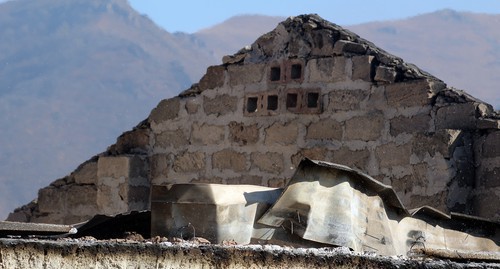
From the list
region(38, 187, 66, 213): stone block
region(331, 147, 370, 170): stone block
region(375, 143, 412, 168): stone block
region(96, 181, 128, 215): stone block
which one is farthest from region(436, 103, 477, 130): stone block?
region(38, 187, 66, 213): stone block

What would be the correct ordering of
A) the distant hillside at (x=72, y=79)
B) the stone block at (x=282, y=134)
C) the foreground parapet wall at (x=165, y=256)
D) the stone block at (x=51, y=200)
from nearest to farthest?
the foreground parapet wall at (x=165, y=256)
the stone block at (x=282, y=134)
the stone block at (x=51, y=200)
the distant hillside at (x=72, y=79)

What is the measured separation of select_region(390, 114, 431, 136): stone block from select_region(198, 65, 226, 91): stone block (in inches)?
66.6

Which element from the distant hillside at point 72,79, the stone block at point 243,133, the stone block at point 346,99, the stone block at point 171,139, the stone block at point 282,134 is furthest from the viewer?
the distant hillside at point 72,79

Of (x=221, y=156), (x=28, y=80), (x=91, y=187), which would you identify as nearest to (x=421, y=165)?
(x=221, y=156)

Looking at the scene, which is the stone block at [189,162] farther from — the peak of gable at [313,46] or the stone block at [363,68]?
the stone block at [363,68]

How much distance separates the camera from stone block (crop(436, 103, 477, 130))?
876cm

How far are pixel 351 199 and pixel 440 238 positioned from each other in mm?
602

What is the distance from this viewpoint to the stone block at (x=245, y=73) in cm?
1006

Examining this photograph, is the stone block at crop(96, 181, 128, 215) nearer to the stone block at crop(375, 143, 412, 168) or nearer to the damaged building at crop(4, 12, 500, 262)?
the damaged building at crop(4, 12, 500, 262)

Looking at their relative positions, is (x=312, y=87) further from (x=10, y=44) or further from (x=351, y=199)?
(x=10, y=44)

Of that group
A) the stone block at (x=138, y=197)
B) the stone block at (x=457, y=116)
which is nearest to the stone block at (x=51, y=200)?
the stone block at (x=138, y=197)

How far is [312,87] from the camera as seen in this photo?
969 cm

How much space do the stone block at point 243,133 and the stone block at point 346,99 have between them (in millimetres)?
734

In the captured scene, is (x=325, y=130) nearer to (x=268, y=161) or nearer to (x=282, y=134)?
(x=282, y=134)
